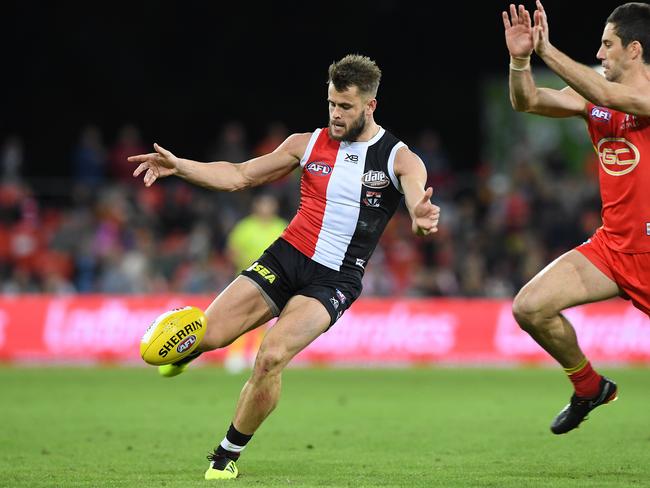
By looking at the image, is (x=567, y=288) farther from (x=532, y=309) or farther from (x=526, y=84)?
(x=526, y=84)

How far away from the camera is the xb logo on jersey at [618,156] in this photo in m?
7.61

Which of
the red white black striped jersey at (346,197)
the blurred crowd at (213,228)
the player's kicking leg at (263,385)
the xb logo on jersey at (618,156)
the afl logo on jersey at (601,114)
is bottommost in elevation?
the blurred crowd at (213,228)

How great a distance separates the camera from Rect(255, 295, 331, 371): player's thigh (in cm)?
738

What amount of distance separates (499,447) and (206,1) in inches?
685

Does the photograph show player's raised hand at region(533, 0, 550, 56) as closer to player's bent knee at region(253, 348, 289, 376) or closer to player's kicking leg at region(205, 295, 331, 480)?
player's kicking leg at region(205, 295, 331, 480)

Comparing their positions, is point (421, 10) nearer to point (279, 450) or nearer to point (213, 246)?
point (213, 246)

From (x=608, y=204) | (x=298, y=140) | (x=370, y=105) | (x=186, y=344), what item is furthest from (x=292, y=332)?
(x=608, y=204)

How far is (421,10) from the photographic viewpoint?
25469 mm

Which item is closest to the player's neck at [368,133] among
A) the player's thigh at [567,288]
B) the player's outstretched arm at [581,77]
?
the player's outstretched arm at [581,77]

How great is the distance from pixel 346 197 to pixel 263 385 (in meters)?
1.47

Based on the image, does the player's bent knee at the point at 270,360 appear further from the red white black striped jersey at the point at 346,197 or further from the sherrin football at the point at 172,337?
the red white black striped jersey at the point at 346,197

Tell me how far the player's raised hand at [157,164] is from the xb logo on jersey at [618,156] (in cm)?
295

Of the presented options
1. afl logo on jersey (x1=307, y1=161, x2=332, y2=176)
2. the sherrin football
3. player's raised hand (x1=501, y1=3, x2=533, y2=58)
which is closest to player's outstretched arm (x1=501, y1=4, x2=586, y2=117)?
player's raised hand (x1=501, y1=3, x2=533, y2=58)

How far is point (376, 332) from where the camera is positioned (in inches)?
752
